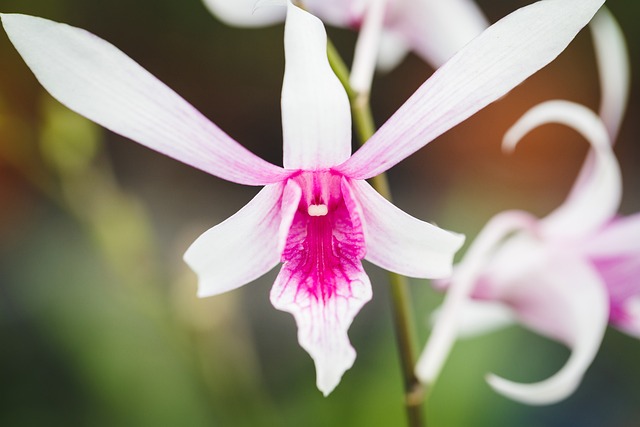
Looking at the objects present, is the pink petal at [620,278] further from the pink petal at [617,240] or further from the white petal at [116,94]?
the white petal at [116,94]

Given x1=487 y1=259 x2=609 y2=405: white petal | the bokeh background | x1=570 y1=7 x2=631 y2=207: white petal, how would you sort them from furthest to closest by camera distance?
the bokeh background < x1=570 y1=7 x2=631 y2=207: white petal < x1=487 y1=259 x2=609 y2=405: white petal

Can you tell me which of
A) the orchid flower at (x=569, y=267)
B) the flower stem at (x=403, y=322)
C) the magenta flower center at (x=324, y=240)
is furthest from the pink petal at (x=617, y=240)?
the magenta flower center at (x=324, y=240)

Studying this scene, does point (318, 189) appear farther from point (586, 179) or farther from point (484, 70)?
point (586, 179)

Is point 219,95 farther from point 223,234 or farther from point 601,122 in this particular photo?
point 223,234

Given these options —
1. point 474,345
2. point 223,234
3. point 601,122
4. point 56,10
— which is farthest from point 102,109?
point 56,10

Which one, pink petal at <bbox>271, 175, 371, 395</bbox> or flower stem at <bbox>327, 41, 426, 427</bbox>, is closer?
pink petal at <bbox>271, 175, 371, 395</bbox>

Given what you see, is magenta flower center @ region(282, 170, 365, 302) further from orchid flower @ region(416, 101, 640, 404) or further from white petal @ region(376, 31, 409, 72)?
white petal @ region(376, 31, 409, 72)

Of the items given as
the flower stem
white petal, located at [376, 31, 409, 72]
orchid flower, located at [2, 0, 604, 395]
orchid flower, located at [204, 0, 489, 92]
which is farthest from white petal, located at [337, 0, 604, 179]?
white petal, located at [376, 31, 409, 72]
